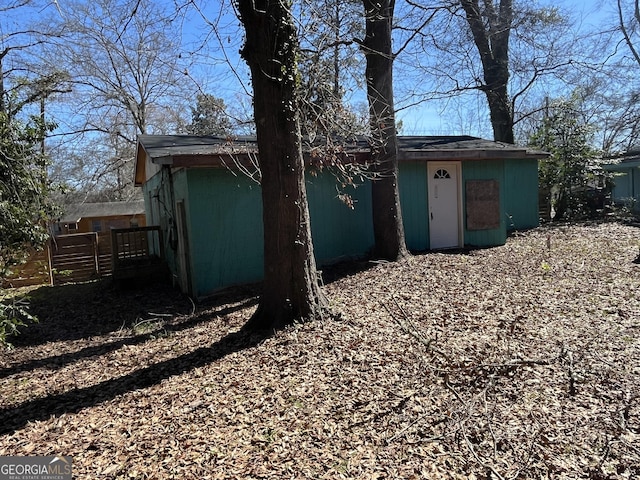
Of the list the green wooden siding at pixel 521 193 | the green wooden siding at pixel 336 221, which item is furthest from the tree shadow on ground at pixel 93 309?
the green wooden siding at pixel 521 193

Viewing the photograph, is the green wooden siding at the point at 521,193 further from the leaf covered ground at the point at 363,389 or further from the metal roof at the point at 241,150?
the leaf covered ground at the point at 363,389

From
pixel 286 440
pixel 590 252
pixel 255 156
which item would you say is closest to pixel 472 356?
pixel 286 440

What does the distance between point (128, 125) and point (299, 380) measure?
2203cm

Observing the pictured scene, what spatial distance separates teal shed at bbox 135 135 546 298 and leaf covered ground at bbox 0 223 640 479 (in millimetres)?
1476

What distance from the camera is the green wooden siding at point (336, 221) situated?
8664 millimetres

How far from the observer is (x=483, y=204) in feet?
33.6

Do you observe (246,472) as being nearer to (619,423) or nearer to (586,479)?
(586,479)

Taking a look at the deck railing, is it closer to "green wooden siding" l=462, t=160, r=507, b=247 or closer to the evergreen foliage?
"green wooden siding" l=462, t=160, r=507, b=247

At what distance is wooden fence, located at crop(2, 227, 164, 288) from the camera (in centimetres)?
998

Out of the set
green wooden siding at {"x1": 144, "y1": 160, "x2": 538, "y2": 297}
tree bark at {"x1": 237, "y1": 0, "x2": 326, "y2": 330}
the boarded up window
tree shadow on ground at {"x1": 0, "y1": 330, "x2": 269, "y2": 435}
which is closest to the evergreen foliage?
the boarded up window

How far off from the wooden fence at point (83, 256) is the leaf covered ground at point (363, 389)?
11.7ft

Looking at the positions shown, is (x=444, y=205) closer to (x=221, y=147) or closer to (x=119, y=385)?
(x=221, y=147)

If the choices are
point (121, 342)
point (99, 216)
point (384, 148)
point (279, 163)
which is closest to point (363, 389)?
point (279, 163)

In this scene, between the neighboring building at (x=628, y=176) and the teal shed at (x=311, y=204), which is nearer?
the teal shed at (x=311, y=204)
